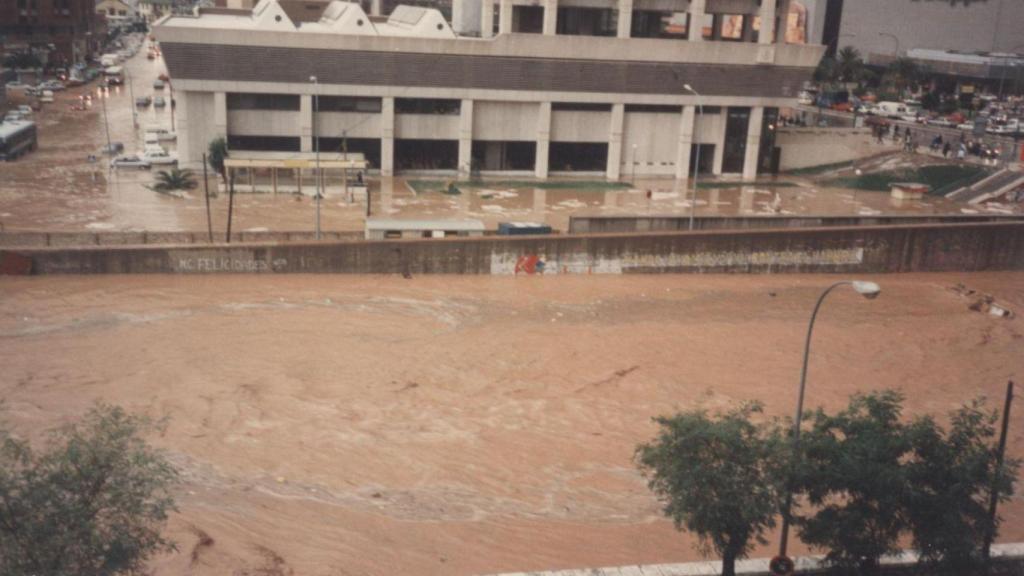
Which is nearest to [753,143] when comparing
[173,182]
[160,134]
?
[173,182]

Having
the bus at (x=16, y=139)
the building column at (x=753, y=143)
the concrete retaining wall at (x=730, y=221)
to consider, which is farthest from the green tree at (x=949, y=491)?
the bus at (x=16, y=139)

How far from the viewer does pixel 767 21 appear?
66.7m

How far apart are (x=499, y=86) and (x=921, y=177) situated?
98.1ft

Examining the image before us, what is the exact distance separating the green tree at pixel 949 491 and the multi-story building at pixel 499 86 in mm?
43065

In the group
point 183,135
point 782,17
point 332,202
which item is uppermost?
point 782,17

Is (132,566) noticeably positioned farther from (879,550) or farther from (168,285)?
(168,285)

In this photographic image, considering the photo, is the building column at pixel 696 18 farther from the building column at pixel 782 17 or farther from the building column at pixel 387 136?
the building column at pixel 387 136

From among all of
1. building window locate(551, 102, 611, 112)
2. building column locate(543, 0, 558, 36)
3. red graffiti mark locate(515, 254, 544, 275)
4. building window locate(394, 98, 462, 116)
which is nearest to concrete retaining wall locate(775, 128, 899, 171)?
building window locate(551, 102, 611, 112)

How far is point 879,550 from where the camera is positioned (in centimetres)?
1606

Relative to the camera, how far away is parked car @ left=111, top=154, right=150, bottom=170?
61625 millimetres

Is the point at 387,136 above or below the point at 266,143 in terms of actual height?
above

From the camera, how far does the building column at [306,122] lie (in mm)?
60656

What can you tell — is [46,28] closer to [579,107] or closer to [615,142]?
[579,107]

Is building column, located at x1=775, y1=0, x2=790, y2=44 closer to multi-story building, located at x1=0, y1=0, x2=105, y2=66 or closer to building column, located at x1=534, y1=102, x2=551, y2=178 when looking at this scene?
building column, located at x1=534, y1=102, x2=551, y2=178
